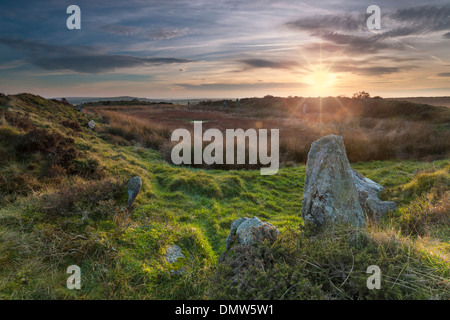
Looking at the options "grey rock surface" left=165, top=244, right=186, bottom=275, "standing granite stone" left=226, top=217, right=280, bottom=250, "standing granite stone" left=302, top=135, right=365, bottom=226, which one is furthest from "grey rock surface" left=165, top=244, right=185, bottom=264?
"standing granite stone" left=302, top=135, right=365, bottom=226

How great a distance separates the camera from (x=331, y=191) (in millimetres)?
4895

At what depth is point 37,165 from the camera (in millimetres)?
7363

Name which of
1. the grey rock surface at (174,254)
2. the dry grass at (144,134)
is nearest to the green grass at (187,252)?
the grey rock surface at (174,254)

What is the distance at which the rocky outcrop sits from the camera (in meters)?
4.79

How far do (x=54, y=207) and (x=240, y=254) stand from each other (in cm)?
390

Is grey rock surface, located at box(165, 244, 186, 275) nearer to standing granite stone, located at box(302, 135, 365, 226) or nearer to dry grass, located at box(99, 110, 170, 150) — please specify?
standing granite stone, located at box(302, 135, 365, 226)

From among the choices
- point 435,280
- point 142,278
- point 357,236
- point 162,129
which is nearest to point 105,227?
point 142,278

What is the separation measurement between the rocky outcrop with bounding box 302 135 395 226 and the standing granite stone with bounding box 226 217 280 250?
1.63 meters

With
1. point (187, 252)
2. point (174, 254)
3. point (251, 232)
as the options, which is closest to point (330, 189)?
point (251, 232)

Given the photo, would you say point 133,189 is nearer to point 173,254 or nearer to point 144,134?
point 173,254

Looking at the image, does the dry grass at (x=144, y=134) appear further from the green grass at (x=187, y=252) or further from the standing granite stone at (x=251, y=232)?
the standing granite stone at (x=251, y=232)

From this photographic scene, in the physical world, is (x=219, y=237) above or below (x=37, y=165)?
below
